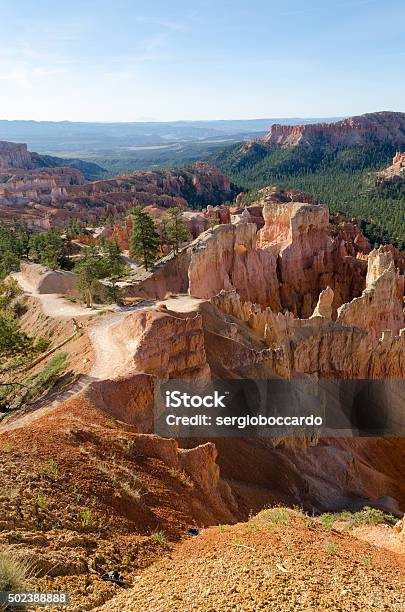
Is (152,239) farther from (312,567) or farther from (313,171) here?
(313,171)

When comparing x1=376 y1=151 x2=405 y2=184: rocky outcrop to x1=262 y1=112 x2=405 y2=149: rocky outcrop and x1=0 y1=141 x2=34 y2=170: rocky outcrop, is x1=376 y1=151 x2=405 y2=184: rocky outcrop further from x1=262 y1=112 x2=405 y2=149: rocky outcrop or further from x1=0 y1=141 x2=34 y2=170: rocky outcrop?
x1=0 y1=141 x2=34 y2=170: rocky outcrop

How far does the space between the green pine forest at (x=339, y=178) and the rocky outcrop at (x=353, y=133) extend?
4193 millimetres

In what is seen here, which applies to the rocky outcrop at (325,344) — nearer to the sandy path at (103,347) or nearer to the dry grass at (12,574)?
the sandy path at (103,347)

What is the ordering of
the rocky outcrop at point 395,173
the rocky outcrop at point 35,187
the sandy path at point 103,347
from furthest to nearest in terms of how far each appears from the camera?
the rocky outcrop at point 395,173
the rocky outcrop at point 35,187
the sandy path at point 103,347

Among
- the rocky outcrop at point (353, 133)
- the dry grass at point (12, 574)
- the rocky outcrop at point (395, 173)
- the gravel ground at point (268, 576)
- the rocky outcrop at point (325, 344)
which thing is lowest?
the rocky outcrop at point (325, 344)

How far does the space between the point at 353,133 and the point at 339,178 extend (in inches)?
1925

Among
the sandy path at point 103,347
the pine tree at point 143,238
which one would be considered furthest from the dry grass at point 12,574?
the pine tree at point 143,238

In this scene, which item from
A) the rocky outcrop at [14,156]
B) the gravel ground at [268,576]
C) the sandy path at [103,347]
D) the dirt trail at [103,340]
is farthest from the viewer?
the rocky outcrop at [14,156]

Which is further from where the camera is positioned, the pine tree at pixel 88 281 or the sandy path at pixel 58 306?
the pine tree at pixel 88 281

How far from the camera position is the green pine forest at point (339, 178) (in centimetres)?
9696

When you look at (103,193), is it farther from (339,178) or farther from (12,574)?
(12,574)

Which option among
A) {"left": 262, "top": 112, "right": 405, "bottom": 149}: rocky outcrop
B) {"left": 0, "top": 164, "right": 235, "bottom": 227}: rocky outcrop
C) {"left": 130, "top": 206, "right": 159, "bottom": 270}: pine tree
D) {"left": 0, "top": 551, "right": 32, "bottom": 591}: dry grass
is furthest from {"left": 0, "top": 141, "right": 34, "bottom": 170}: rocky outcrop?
{"left": 0, "top": 551, "right": 32, "bottom": 591}: dry grass

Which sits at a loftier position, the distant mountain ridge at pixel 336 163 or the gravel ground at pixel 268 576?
the distant mountain ridge at pixel 336 163

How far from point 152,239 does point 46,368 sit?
25570 millimetres
